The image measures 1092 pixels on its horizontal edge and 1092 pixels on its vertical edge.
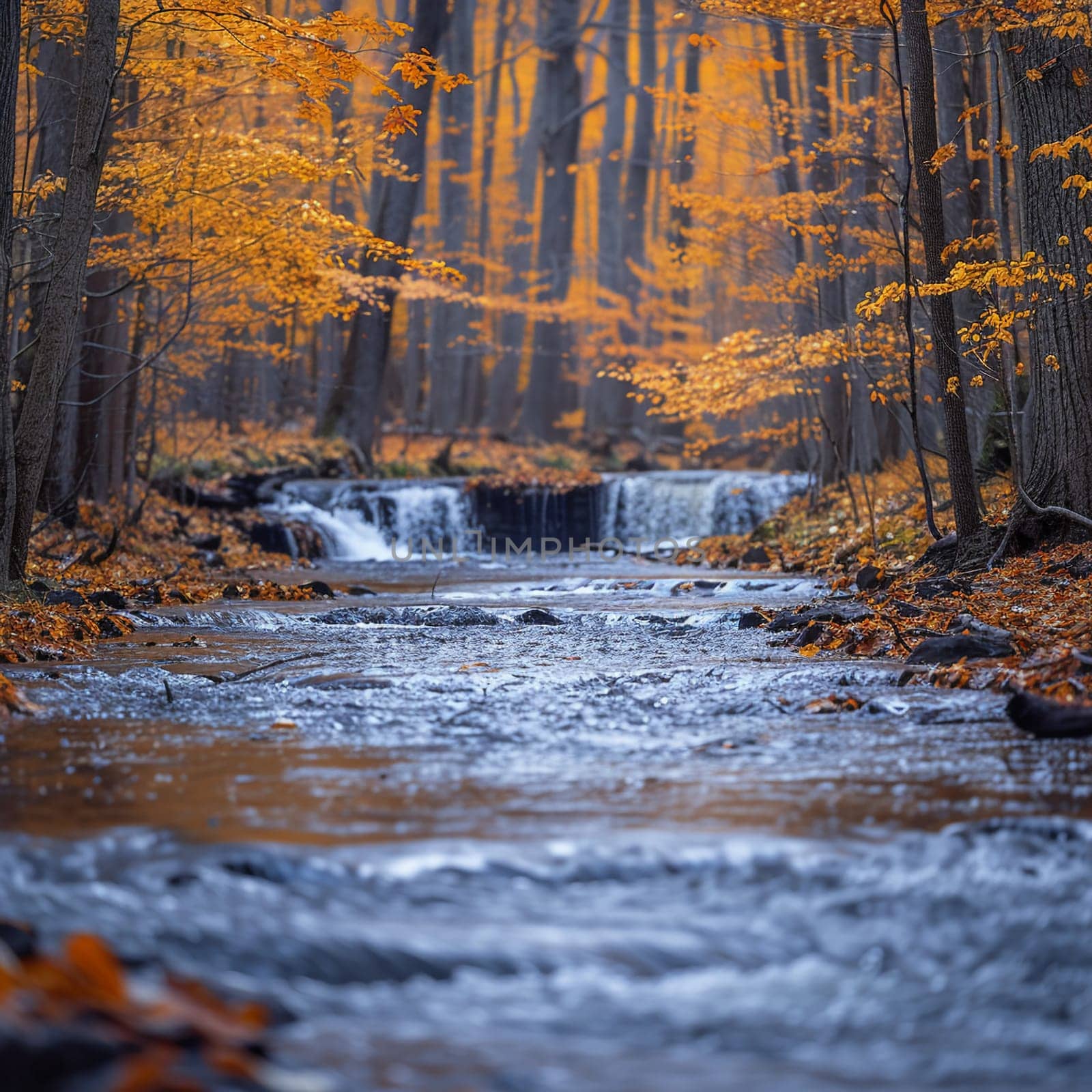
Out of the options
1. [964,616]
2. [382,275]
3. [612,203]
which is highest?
[612,203]

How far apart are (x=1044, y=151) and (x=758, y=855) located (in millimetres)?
5313

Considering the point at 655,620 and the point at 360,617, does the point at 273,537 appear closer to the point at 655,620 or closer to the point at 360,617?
the point at 360,617

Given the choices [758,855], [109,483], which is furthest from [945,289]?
[109,483]

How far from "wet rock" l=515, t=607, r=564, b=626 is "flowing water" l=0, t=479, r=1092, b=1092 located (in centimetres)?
360

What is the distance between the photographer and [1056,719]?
397 cm

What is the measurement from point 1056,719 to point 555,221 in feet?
82.0

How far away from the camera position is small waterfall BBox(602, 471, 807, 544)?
19.8m

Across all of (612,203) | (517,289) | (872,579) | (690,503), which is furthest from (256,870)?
(612,203)

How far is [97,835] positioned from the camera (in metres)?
2.84

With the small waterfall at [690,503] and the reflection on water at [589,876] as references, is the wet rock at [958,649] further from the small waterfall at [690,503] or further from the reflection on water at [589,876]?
the small waterfall at [690,503]

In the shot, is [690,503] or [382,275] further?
[690,503]

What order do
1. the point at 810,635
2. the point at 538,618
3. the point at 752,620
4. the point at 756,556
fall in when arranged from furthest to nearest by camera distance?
the point at 756,556 → the point at 538,618 → the point at 752,620 → the point at 810,635

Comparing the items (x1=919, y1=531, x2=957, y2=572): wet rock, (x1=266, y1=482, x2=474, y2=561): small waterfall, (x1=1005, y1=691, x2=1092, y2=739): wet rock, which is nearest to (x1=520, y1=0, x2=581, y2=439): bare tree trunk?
(x1=266, y1=482, x2=474, y2=561): small waterfall

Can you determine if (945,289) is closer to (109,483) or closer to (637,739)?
(637,739)
